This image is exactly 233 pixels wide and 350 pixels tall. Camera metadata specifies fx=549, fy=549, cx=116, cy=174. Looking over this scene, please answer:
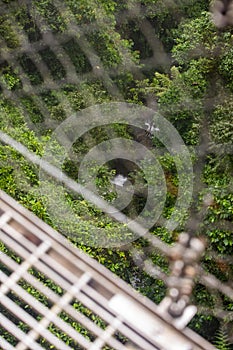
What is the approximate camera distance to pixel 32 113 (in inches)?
131

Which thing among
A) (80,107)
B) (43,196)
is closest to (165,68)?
(80,107)

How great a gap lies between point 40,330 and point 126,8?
8.90 feet

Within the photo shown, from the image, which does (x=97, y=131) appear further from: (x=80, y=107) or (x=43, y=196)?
(x=43, y=196)

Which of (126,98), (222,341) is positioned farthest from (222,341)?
(126,98)

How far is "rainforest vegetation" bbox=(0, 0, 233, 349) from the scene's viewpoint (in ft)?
8.11

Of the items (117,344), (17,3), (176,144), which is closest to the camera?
(117,344)

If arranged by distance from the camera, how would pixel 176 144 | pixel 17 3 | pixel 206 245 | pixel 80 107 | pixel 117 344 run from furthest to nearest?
pixel 17 3
pixel 80 107
pixel 176 144
pixel 206 245
pixel 117 344

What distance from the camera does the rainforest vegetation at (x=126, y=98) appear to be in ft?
8.11

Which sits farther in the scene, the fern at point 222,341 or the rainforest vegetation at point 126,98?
the rainforest vegetation at point 126,98

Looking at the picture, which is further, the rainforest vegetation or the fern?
the rainforest vegetation

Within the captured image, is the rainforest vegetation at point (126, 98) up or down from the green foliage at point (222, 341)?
up

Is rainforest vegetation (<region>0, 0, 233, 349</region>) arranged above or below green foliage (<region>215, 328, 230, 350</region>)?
above

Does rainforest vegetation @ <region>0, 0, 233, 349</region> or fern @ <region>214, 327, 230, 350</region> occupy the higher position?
rainforest vegetation @ <region>0, 0, 233, 349</region>

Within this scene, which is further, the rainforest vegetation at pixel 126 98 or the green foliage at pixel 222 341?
the rainforest vegetation at pixel 126 98
